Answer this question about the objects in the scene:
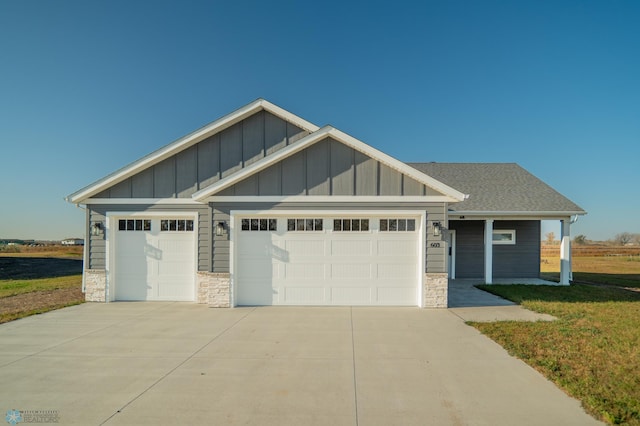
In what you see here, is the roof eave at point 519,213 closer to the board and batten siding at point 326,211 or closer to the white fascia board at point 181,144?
the board and batten siding at point 326,211

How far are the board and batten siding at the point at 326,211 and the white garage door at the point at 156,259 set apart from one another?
4.81 feet

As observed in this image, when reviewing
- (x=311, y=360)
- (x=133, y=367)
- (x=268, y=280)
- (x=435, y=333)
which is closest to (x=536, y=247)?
(x=435, y=333)

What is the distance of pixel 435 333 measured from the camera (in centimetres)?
670

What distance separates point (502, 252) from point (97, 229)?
15.0 m

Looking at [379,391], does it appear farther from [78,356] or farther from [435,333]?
[78,356]

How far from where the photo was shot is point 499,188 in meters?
14.2

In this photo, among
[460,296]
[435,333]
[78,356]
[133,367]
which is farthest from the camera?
[460,296]

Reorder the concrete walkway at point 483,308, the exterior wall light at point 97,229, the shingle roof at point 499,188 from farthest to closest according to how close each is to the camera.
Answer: the shingle roof at point 499,188 → the exterior wall light at point 97,229 → the concrete walkway at point 483,308

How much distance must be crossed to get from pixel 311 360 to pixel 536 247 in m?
13.1

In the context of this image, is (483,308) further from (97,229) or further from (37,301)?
(37,301)

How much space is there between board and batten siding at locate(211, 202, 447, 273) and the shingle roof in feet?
14.9

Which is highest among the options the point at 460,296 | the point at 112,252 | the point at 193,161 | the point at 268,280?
the point at 193,161

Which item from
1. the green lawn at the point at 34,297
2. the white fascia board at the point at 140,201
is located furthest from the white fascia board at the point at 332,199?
the green lawn at the point at 34,297

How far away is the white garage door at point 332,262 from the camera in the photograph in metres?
8.95
